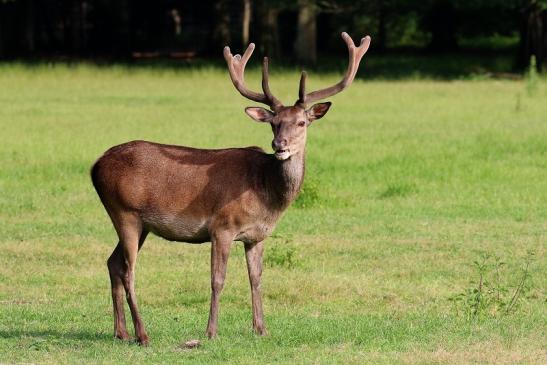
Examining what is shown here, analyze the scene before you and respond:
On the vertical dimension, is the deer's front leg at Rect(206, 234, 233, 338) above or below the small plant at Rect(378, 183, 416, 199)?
above

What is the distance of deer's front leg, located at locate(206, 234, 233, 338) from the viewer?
867cm

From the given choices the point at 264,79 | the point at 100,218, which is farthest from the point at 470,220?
the point at 264,79

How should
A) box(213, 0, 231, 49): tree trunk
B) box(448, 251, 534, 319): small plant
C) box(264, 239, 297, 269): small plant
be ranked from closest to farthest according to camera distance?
box(448, 251, 534, 319): small plant → box(264, 239, 297, 269): small plant → box(213, 0, 231, 49): tree trunk

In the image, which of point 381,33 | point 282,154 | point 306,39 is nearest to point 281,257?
point 282,154

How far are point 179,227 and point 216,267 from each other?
373mm

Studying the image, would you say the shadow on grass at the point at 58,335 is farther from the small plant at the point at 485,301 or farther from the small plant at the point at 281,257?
the small plant at the point at 281,257

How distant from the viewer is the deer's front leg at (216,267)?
341 inches

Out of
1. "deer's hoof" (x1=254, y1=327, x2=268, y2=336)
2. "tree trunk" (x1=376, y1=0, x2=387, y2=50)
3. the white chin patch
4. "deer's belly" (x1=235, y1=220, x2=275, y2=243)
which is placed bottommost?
"tree trunk" (x1=376, y1=0, x2=387, y2=50)

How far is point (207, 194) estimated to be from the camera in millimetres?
8883

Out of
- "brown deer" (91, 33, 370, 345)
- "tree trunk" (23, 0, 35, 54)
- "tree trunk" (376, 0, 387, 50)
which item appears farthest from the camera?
"tree trunk" (376, 0, 387, 50)

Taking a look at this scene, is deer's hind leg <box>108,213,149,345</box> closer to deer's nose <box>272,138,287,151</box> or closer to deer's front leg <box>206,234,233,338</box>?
deer's front leg <box>206,234,233,338</box>

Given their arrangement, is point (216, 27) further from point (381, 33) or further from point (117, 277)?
point (117, 277)

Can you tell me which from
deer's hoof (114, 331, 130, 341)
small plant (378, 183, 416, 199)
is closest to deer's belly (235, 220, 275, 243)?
deer's hoof (114, 331, 130, 341)

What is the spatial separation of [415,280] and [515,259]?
50.8 inches
